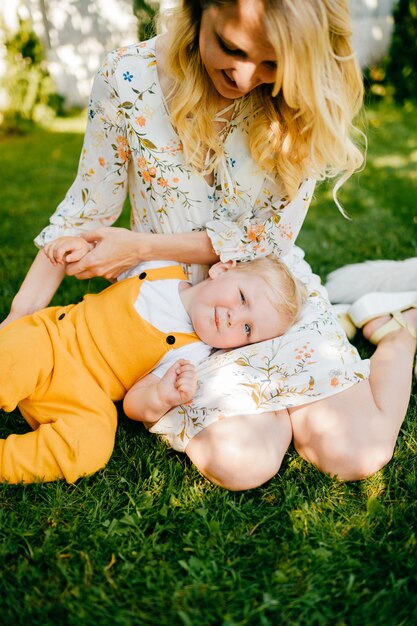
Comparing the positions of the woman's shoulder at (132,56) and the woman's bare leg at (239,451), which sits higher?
the woman's shoulder at (132,56)

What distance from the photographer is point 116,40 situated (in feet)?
22.8

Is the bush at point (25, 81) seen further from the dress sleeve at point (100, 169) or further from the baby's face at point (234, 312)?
the baby's face at point (234, 312)

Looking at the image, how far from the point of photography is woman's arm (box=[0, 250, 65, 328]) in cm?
224

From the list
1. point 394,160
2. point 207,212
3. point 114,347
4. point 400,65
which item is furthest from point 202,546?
point 400,65

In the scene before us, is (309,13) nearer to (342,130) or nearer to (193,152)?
(342,130)

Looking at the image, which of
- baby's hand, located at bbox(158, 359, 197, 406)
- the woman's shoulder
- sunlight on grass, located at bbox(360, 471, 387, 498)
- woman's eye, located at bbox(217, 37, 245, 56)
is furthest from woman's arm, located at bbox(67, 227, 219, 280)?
sunlight on grass, located at bbox(360, 471, 387, 498)

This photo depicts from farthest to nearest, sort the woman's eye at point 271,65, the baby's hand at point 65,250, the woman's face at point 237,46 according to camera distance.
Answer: the baby's hand at point 65,250 < the woman's eye at point 271,65 < the woman's face at point 237,46

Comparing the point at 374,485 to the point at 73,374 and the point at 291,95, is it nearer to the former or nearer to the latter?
the point at 73,374

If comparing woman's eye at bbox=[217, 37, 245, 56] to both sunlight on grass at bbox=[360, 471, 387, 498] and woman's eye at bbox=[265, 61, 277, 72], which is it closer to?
woman's eye at bbox=[265, 61, 277, 72]

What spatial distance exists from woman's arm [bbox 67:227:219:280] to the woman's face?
60cm

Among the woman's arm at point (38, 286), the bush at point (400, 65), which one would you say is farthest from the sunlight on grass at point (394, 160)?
the woman's arm at point (38, 286)

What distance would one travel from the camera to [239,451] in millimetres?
1814

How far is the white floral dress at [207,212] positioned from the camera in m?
1.96

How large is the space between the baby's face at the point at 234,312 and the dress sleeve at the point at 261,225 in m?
Result: 0.12
